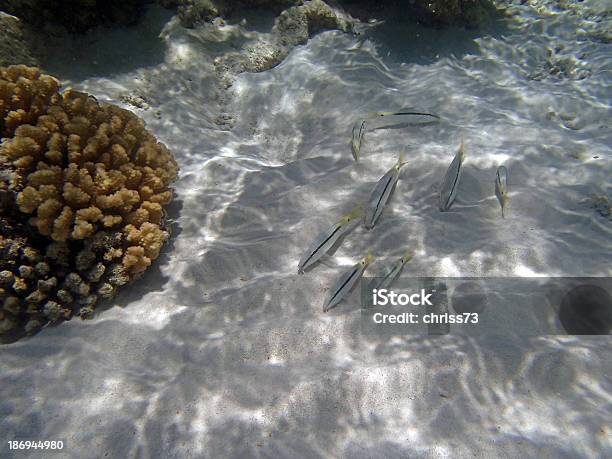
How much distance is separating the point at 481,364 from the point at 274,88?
607 cm

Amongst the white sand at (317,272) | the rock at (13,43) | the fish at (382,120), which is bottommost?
the white sand at (317,272)

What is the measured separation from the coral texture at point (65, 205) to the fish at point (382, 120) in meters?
3.04

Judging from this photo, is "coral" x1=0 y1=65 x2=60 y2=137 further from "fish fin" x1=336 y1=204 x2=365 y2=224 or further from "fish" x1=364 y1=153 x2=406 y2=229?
"fish" x1=364 y1=153 x2=406 y2=229

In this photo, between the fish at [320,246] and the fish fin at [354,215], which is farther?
the fish fin at [354,215]

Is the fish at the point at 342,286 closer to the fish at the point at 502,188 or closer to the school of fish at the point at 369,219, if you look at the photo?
the school of fish at the point at 369,219

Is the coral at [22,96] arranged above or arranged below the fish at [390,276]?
above

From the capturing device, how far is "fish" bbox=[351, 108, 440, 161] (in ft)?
17.7

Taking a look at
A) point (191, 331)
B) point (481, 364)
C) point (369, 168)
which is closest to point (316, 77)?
point (369, 168)

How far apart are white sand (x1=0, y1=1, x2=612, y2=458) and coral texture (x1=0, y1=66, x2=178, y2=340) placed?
36 cm

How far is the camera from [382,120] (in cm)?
578

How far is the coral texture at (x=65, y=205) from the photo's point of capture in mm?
3559

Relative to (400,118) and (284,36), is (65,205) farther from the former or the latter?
(284,36)

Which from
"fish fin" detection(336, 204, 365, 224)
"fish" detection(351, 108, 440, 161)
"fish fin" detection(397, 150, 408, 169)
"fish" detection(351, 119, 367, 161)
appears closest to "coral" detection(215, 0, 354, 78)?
"fish" detection(351, 108, 440, 161)

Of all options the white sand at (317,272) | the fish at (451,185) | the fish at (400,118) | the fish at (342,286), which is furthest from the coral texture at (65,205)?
the fish at (400,118)
